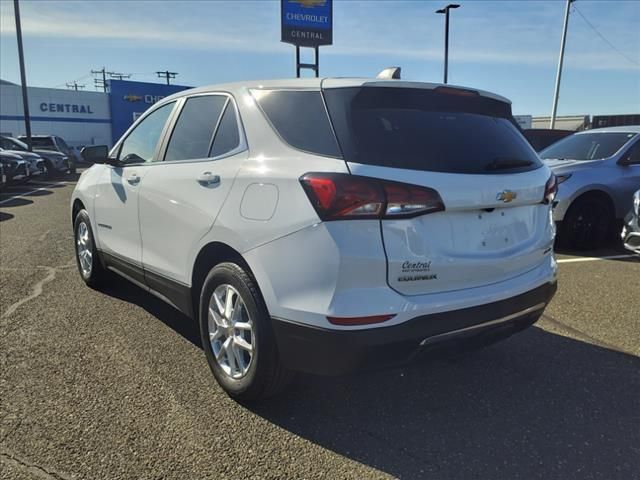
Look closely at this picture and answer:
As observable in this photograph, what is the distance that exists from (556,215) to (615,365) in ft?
11.8

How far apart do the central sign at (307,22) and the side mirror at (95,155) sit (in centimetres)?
2296

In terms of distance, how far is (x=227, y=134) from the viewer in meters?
3.13

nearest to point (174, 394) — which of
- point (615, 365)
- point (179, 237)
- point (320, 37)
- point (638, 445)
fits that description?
point (179, 237)

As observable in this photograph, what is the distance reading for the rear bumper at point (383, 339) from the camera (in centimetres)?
235

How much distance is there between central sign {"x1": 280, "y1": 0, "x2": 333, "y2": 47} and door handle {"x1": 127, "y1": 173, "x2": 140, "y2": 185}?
2358 cm

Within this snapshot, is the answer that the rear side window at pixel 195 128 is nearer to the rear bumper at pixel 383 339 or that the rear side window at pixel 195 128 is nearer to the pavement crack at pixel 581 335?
the rear bumper at pixel 383 339

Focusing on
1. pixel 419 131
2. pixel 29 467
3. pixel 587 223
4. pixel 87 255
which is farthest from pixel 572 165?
pixel 29 467

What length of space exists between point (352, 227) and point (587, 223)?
5.66 meters

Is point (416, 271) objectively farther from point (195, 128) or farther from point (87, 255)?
point (87, 255)

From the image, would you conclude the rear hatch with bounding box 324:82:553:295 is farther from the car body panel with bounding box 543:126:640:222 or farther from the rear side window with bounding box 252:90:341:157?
the car body panel with bounding box 543:126:640:222

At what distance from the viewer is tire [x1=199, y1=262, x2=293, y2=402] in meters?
2.68

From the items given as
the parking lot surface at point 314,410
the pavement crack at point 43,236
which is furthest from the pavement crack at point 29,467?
the pavement crack at point 43,236

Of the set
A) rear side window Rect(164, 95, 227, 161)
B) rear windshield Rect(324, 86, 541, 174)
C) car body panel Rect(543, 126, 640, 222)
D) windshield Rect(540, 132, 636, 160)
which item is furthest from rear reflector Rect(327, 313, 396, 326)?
windshield Rect(540, 132, 636, 160)

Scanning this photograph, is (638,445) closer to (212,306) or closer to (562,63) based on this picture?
(212,306)
